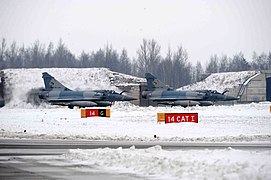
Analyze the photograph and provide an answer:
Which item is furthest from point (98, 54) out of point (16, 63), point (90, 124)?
point (90, 124)

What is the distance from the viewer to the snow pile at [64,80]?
77.6 m

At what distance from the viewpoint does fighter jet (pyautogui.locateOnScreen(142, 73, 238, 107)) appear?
64312 millimetres

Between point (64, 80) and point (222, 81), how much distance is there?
38.7m

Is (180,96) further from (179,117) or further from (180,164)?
(180,164)

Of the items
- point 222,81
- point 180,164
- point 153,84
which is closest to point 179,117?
point 180,164

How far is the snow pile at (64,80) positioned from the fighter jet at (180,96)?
18.6 meters

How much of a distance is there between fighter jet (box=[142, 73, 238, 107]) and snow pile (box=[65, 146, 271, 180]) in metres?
44.5

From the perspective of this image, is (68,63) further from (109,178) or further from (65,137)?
(109,178)

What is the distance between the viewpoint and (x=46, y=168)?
14.8 metres

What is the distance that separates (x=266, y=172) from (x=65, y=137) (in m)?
16.6

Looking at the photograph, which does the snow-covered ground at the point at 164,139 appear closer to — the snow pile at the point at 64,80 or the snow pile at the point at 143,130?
the snow pile at the point at 143,130

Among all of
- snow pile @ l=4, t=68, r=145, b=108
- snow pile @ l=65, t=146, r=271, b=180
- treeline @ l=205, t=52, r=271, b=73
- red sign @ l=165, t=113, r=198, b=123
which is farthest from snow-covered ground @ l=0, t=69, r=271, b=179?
treeline @ l=205, t=52, r=271, b=73

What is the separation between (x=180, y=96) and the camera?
65.9m

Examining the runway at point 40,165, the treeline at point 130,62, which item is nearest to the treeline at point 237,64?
the treeline at point 130,62
